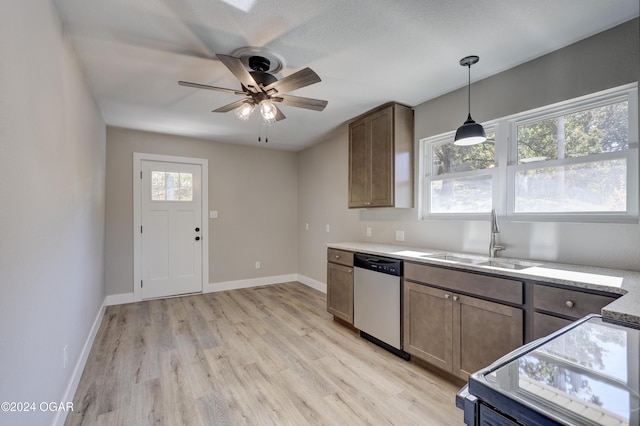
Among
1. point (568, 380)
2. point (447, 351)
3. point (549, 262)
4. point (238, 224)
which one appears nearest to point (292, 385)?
point (447, 351)

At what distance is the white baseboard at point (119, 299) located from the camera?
156 inches

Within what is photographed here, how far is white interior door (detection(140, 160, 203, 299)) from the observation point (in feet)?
13.8

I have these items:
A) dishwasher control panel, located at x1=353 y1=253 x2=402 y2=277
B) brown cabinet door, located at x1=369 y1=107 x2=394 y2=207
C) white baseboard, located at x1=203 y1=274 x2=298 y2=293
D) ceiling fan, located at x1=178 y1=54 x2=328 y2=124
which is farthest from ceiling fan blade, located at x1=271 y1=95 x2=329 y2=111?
white baseboard, located at x1=203 y1=274 x2=298 y2=293

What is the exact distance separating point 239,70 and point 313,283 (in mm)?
3733

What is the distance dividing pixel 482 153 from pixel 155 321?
13.1ft

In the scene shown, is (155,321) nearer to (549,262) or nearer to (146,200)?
(146,200)

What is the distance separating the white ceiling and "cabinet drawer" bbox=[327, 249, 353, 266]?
1.68 meters

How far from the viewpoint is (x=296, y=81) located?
6.69 feet

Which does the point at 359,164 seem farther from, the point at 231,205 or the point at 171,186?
the point at 171,186

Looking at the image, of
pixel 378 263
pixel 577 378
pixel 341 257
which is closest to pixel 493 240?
pixel 378 263

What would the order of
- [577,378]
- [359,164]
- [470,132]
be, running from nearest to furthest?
[577,378], [470,132], [359,164]

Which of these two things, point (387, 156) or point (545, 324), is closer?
point (545, 324)

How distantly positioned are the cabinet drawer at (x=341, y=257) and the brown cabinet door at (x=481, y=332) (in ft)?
4.05

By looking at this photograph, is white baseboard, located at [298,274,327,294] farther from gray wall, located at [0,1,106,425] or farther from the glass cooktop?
the glass cooktop
